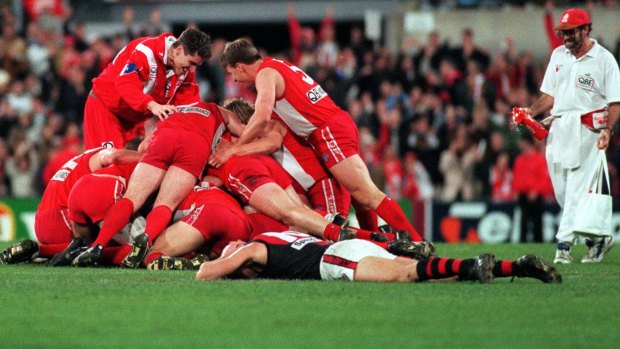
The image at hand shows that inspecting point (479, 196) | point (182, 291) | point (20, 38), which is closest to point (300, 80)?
point (182, 291)

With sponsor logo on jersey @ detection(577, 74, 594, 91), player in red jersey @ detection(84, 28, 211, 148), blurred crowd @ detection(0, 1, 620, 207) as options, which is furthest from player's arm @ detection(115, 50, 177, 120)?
blurred crowd @ detection(0, 1, 620, 207)

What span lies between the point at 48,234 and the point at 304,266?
324cm

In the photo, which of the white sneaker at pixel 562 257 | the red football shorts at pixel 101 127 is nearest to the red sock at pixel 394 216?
the white sneaker at pixel 562 257

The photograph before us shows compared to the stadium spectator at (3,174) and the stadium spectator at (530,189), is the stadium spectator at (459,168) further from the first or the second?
the stadium spectator at (3,174)

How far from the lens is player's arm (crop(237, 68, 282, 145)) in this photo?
9.73m

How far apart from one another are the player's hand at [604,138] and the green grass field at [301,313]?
2.30m

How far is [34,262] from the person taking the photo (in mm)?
9695

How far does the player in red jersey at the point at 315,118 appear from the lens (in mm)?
9961

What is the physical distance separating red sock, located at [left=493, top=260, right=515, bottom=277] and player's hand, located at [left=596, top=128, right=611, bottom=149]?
128 inches

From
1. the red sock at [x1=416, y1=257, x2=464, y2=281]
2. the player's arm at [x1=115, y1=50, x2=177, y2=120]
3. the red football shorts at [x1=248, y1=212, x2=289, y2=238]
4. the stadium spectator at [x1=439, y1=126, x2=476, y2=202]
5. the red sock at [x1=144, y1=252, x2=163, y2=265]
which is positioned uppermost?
the player's arm at [x1=115, y1=50, x2=177, y2=120]

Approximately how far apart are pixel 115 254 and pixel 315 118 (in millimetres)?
2247

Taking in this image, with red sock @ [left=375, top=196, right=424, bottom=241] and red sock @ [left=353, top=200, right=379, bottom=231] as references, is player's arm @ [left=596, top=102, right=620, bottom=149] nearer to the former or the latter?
red sock @ [left=375, top=196, right=424, bottom=241]

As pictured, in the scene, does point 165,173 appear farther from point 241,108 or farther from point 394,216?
point 394,216

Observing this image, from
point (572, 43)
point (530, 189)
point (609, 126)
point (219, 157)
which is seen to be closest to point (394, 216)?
point (219, 157)
